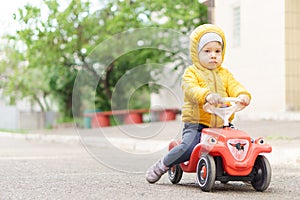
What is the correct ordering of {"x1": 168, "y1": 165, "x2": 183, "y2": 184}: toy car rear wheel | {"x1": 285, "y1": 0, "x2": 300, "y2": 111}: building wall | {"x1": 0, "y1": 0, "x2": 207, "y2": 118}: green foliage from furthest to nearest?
{"x1": 0, "y1": 0, "x2": 207, "y2": 118}: green foliage, {"x1": 285, "y1": 0, "x2": 300, "y2": 111}: building wall, {"x1": 168, "y1": 165, "x2": 183, "y2": 184}: toy car rear wheel

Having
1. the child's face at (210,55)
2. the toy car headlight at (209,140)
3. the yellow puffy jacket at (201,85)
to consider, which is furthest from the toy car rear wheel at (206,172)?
the child's face at (210,55)

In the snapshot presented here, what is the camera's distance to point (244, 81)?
50.0 feet

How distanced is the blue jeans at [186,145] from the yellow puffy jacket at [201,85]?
0.06 m

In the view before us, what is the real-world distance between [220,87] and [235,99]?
357mm

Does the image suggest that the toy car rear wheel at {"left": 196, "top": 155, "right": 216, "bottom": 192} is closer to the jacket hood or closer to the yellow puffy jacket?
the yellow puffy jacket

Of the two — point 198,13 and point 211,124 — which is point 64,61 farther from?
point 211,124

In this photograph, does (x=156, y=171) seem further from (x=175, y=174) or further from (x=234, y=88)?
(x=234, y=88)

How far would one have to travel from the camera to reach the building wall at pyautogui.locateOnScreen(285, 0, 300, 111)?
13.8 metres

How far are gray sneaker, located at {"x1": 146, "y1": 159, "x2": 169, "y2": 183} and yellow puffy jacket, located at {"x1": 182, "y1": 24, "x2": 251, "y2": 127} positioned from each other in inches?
18.2

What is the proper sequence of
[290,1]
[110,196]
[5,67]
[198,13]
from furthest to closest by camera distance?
[5,67] < [198,13] < [290,1] < [110,196]

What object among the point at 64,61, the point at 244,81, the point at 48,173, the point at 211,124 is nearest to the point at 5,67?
the point at 64,61

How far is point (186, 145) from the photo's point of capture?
5.07 metres

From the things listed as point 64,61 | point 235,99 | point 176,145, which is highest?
point 64,61

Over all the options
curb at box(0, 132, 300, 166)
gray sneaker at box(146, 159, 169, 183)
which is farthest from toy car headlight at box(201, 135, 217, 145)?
curb at box(0, 132, 300, 166)
